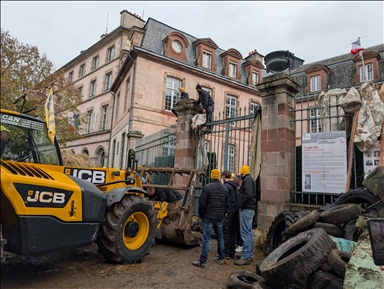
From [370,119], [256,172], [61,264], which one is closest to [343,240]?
[370,119]

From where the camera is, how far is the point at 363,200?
4930mm

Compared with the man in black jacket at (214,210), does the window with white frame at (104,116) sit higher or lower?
higher

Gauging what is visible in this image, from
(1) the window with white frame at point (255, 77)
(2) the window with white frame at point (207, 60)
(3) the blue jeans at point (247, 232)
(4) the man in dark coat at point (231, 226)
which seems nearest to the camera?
(3) the blue jeans at point (247, 232)

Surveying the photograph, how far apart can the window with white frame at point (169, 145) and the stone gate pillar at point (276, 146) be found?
461 cm

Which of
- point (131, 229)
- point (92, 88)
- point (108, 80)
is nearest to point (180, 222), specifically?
point (131, 229)

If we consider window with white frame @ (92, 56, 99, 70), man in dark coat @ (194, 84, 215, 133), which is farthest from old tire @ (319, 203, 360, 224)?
window with white frame @ (92, 56, 99, 70)

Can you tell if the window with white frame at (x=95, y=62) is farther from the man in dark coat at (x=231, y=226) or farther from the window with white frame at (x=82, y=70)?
the man in dark coat at (x=231, y=226)

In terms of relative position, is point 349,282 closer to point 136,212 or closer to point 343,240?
point 343,240

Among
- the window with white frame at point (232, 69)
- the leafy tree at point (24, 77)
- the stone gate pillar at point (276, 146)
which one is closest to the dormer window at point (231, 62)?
the window with white frame at point (232, 69)

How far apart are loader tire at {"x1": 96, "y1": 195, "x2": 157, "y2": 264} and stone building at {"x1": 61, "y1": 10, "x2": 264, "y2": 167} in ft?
37.0

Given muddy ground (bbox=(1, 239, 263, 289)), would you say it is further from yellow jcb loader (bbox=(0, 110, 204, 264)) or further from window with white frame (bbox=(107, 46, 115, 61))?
window with white frame (bbox=(107, 46, 115, 61))

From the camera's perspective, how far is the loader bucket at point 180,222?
19.7ft

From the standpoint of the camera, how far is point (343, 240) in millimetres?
4215

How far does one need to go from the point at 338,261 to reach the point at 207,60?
2194 centimetres
